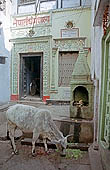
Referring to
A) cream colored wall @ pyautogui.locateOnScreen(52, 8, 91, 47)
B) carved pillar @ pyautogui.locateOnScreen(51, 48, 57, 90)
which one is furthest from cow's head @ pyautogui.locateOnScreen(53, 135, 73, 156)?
cream colored wall @ pyautogui.locateOnScreen(52, 8, 91, 47)

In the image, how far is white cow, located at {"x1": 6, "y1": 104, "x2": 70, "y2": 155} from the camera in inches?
116

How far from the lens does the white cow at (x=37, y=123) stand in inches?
116

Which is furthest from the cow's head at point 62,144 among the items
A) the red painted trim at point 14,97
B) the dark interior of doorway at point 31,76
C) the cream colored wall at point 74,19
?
the dark interior of doorway at point 31,76

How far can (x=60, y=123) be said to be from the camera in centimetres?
452

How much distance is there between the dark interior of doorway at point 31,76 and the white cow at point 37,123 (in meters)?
6.08

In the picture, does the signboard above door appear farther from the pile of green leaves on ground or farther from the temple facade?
the pile of green leaves on ground

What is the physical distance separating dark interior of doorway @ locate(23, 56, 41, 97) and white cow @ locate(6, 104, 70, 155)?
239 inches

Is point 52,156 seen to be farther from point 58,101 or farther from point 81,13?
point 81,13

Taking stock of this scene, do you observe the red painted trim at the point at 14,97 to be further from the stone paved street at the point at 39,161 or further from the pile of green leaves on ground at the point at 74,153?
the pile of green leaves on ground at the point at 74,153

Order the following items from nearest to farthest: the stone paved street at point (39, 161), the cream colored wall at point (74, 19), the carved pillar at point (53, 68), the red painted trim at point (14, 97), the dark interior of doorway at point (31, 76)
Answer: the stone paved street at point (39, 161), the cream colored wall at point (74, 19), the carved pillar at point (53, 68), the red painted trim at point (14, 97), the dark interior of doorway at point (31, 76)

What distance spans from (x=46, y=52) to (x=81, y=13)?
2442 millimetres

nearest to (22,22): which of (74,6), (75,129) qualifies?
(74,6)

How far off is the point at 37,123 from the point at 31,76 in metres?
7.89

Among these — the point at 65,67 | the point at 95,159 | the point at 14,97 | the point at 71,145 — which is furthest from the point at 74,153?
the point at 14,97
